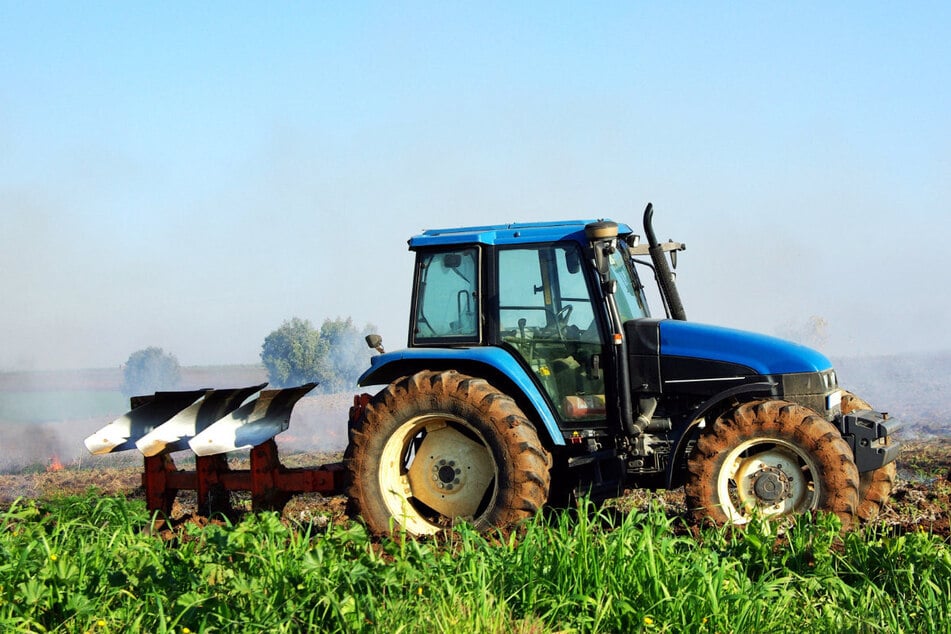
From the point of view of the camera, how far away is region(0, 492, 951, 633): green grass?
516 cm

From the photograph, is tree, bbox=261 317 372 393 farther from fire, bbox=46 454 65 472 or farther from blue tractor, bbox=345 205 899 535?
blue tractor, bbox=345 205 899 535

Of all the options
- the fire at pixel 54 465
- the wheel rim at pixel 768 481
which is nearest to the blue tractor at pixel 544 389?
the wheel rim at pixel 768 481

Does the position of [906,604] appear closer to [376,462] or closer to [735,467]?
[735,467]

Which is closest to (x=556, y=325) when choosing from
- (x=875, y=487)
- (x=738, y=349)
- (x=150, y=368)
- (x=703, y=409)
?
(x=703, y=409)

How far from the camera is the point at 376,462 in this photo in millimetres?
8477

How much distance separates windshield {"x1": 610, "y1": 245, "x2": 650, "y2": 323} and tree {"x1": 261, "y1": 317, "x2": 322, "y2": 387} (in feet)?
125

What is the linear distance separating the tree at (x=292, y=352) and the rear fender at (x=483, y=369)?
124ft

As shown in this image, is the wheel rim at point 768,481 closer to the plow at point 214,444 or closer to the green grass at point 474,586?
the green grass at point 474,586

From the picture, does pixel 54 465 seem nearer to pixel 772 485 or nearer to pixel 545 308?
pixel 545 308

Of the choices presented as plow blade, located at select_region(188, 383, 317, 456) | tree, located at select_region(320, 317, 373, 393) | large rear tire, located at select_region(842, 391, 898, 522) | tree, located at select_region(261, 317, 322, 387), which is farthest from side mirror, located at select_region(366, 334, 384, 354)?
tree, located at select_region(261, 317, 322, 387)

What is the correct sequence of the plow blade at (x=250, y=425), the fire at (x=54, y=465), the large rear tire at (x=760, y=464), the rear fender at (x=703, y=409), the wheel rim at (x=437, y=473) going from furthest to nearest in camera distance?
the fire at (x=54, y=465), the plow blade at (x=250, y=425), the wheel rim at (x=437, y=473), the rear fender at (x=703, y=409), the large rear tire at (x=760, y=464)

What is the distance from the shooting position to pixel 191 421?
9.59 m

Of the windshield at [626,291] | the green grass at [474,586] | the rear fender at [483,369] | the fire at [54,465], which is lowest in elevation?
the fire at [54,465]

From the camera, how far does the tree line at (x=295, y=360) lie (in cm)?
4378
